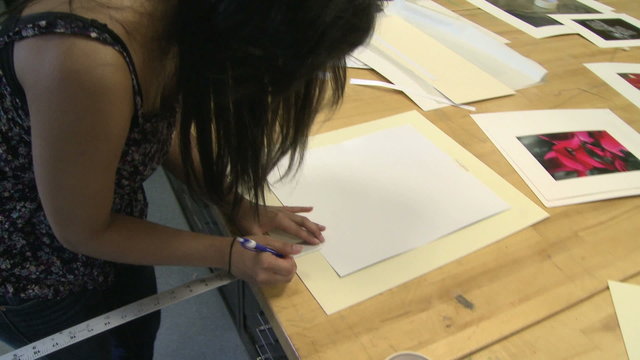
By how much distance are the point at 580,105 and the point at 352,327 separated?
0.80m

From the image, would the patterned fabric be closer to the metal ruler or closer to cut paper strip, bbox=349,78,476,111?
the metal ruler

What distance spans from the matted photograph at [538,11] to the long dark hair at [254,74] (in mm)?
978

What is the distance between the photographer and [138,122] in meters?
0.47

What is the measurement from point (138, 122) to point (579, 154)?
780 millimetres

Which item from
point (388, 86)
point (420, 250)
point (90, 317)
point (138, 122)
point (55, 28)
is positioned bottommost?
point (90, 317)

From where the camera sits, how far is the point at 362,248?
0.59 m

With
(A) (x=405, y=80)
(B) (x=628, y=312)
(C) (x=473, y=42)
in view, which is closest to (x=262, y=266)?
(B) (x=628, y=312)

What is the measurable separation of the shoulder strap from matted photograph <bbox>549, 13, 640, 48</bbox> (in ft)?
4.41

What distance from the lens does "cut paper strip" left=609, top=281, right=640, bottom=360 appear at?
1.73 ft

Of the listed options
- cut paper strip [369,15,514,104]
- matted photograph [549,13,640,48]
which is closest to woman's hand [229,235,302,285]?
cut paper strip [369,15,514,104]

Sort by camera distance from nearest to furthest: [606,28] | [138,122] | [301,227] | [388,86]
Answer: [138,122] → [301,227] → [388,86] → [606,28]

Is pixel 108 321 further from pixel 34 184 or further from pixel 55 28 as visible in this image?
pixel 55 28

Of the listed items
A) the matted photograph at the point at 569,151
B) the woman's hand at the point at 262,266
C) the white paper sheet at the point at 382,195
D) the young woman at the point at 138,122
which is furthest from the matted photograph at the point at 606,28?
the woman's hand at the point at 262,266

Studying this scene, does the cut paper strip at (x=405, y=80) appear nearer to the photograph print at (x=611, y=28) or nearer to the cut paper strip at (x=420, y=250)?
the cut paper strip at (x=420, y=250)
